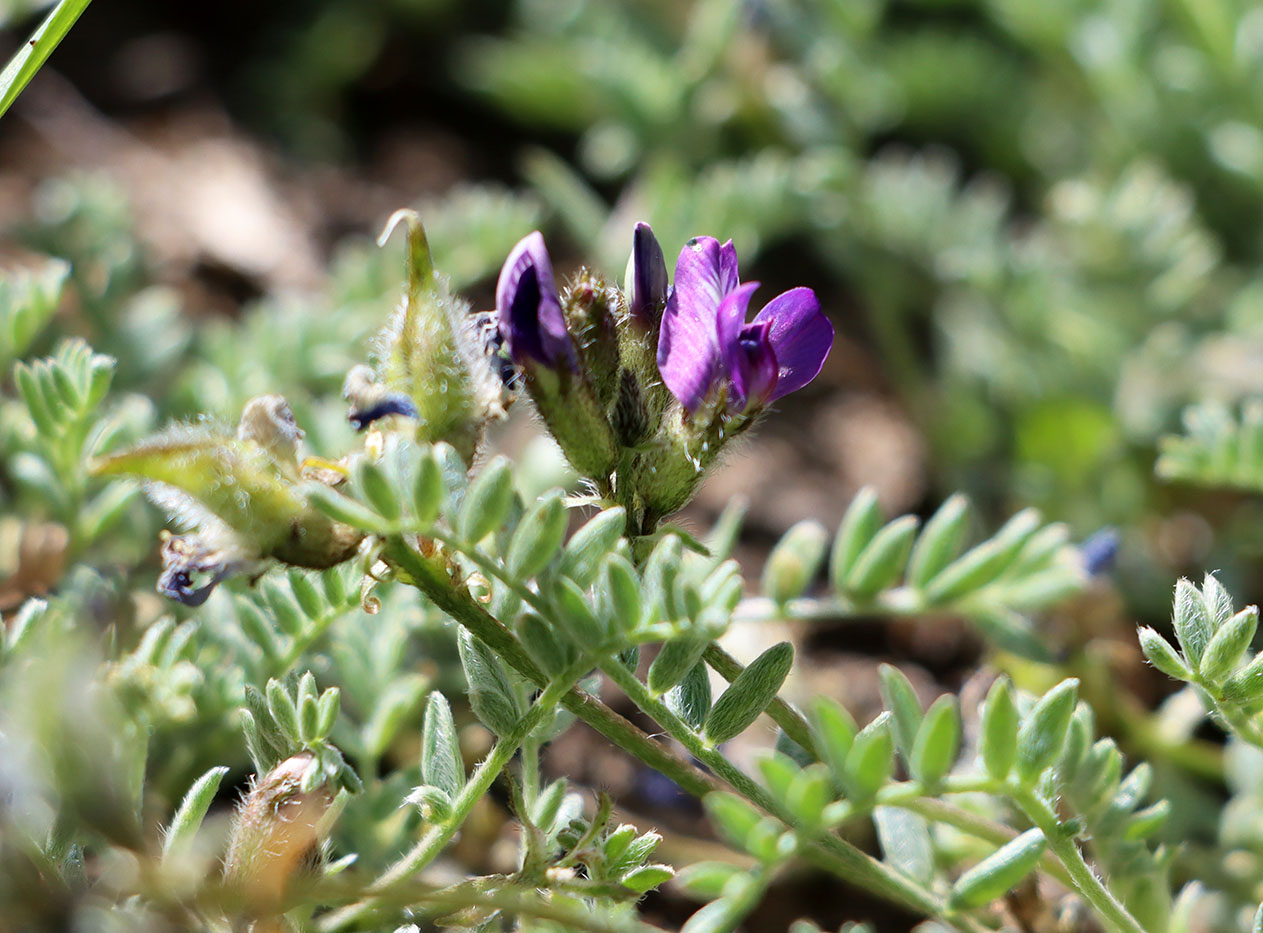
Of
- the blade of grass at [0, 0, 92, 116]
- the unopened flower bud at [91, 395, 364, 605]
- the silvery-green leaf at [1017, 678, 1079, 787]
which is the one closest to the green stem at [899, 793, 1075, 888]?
the silvery-green leaf at [1017, 678, 1079, 787]

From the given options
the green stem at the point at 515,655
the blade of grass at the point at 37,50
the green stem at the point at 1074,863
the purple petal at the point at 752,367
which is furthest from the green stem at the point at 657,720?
the blade of grass at the point at 37,50

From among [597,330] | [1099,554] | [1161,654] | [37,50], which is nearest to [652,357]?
[597,330]

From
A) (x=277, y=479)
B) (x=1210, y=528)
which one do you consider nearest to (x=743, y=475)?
(x=1210, y=528)

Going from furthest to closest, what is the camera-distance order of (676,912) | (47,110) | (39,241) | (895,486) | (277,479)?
(47,110)
(895,486)
(39,241)
(676,912)
(277,479)

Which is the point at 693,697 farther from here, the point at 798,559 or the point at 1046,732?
the point at 1046,732

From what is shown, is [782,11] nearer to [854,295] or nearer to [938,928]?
[854,295]

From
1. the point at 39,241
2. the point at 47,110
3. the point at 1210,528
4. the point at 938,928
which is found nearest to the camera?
the point at 938,928
